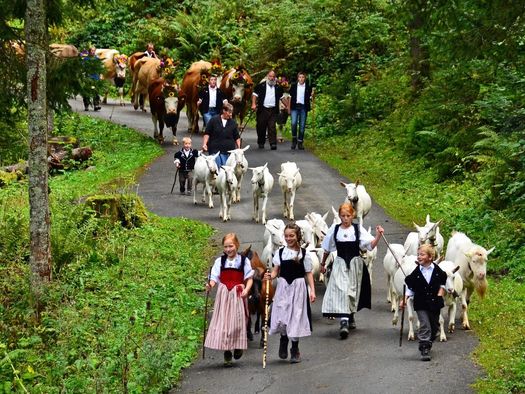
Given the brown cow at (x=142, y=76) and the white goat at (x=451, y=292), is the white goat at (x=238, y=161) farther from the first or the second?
the brown cow at (x=142, y=76)

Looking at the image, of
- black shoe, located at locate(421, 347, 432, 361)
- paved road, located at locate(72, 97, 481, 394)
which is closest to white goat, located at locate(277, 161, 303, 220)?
paved road, located at locate(72, 97, 481, 394)

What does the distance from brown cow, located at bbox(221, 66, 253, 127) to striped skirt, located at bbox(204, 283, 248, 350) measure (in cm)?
1801

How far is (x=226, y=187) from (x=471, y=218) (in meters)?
5.06

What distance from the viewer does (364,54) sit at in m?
37.0

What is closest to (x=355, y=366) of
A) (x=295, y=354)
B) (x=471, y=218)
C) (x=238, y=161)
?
(x=295, y=354)

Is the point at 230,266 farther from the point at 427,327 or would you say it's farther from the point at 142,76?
the point at 142,76

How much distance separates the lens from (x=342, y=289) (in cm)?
1448

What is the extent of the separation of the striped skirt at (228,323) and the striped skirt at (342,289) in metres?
1.51

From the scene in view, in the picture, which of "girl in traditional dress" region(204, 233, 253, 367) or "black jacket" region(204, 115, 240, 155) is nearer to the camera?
"girl in traditional dress" region(204, 233, 253, 367)

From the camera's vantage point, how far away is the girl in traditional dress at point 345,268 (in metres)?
14.4

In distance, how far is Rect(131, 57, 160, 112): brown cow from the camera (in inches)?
1366

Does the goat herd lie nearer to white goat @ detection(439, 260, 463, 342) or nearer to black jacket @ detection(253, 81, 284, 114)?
white goat @ detection(439, 260, 463, 342)

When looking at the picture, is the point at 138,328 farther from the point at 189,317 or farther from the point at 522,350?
the point at 522,350

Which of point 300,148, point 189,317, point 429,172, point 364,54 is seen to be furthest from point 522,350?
point 364,54
